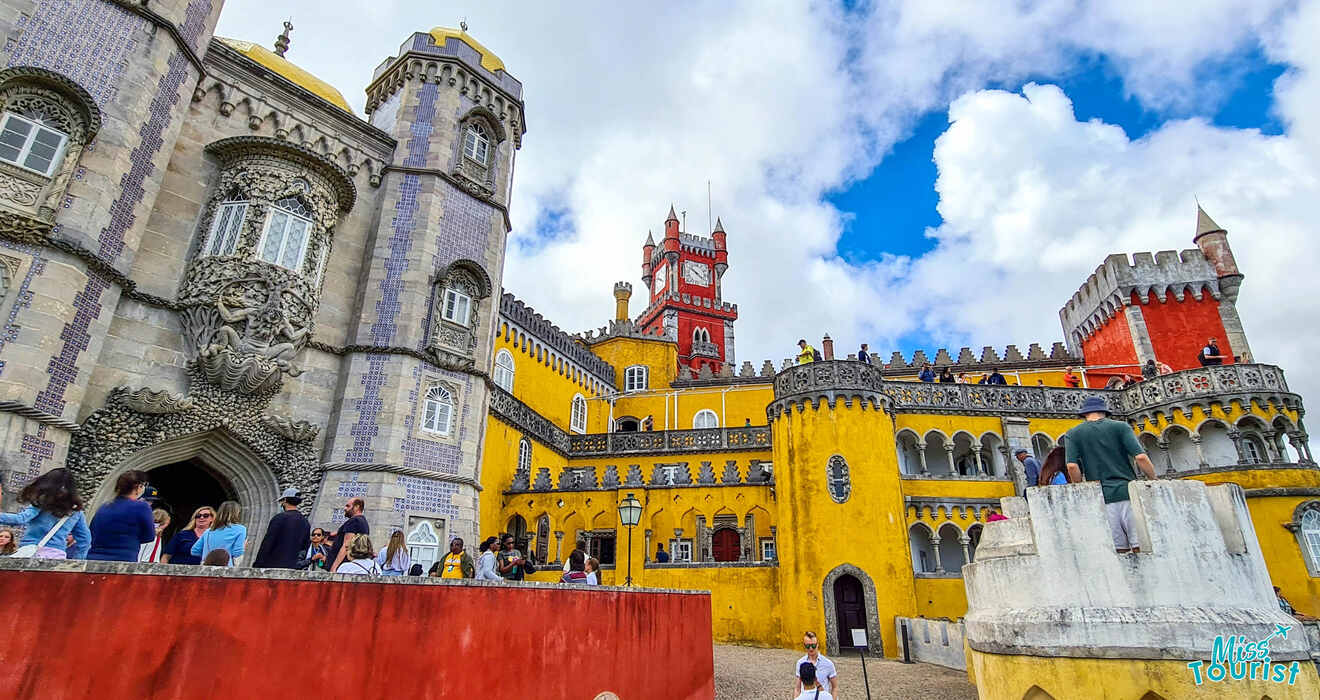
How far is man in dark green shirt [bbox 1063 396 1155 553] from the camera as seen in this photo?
5246 mm

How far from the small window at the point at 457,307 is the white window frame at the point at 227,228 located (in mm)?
4345

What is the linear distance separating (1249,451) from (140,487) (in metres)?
27.8

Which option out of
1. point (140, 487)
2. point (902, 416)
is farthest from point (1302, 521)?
point (140, 487)

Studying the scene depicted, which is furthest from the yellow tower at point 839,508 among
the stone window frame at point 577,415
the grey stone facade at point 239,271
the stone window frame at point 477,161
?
the stone window frame at point 577,415

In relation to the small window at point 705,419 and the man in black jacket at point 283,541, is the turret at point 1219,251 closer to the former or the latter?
the small window at point 705,419

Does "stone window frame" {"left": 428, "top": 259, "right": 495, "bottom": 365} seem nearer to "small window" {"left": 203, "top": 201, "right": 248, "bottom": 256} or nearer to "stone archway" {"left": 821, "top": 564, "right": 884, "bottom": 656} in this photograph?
"small window" {"left": 203, "top": 201, "right": 248, "bottom": 256}

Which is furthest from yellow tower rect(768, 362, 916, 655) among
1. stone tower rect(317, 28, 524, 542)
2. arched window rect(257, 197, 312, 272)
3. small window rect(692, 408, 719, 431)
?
arched window rect(257, 197, 312, 272)

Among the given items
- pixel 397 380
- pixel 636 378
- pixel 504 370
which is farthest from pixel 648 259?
pixel 397 380

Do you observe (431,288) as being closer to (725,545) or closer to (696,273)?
(725,545)

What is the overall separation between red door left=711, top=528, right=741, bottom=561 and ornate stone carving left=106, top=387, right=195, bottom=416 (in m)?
17.2

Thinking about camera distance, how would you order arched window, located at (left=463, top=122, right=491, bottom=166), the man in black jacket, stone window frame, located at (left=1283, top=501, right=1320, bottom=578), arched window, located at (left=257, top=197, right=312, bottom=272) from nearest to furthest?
the man in black jacket, arched window, located at (left=257, top=197, right=312, bottom=272), arched window, located at (left=463, top=122, right=491, bottom=166), stone window frame, located at (left=1283, top=501, right=1320, bottom=578)

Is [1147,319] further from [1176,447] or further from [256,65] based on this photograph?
[256,65]

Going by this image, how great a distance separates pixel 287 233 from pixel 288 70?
5.99 m

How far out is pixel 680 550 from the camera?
22.0 meters
